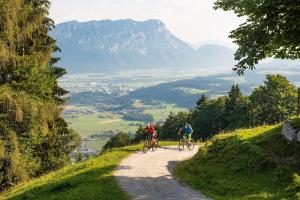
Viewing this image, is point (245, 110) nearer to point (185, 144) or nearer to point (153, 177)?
point (185, 144)

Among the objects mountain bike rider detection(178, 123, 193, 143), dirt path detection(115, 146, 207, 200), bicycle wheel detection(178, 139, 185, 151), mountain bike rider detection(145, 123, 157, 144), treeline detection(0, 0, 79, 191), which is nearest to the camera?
dirt path detection(115, 146, 207, 200)

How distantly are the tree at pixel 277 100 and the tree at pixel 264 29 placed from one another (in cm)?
6134

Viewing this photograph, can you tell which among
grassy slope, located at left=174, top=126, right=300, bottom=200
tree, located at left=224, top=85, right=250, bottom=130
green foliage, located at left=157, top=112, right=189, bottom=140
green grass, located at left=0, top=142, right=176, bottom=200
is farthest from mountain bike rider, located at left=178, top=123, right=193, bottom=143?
green foliage, located at left=157, top=112, right=189, bottom=140

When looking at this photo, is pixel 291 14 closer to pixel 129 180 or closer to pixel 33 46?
pixel 129 180

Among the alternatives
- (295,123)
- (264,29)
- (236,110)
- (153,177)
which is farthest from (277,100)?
(264,29)

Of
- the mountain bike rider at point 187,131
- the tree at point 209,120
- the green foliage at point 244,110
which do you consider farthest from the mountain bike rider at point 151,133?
the tree at point 209,120

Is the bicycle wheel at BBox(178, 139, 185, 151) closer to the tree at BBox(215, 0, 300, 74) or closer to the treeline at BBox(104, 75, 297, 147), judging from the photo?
the tree at BBox(215, 0, 300, 74)

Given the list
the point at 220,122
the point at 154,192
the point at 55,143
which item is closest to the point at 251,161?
the point at 154,192

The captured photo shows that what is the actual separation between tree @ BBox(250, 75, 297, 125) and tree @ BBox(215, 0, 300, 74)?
61.3m

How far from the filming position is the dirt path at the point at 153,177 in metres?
21.1

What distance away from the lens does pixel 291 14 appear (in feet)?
63.0

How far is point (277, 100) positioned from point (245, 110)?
898 centimetres

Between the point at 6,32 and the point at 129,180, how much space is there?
12.3 meters

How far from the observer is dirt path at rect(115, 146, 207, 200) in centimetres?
2112
